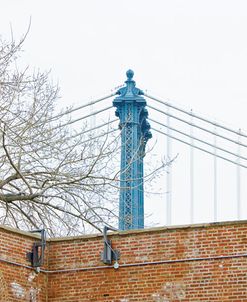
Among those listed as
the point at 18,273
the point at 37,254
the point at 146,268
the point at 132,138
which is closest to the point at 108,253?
the point at 146,268

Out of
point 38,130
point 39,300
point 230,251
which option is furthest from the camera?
point 38,130

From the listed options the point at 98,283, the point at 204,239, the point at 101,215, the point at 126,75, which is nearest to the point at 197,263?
the point at 204,239

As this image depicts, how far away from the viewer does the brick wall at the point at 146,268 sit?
16.1 metres

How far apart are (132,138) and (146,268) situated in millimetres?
17560

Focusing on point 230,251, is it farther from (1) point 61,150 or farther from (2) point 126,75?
(2) point 126,75

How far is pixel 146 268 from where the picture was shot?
55.1ft

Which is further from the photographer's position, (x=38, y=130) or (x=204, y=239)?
(x=38, y=130)

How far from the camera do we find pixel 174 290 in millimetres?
16406

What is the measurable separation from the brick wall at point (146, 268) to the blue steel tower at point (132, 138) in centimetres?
1311

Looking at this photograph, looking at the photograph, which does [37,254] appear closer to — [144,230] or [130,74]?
[144,230]

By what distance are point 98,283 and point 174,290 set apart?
4.63 ft

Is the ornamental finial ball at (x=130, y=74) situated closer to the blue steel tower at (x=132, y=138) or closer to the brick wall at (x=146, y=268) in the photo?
the blue steel tower at (x=132, y=138)

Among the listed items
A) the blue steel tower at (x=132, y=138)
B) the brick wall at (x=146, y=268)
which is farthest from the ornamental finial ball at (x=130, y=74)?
the brick wall at (x=146, y=268)

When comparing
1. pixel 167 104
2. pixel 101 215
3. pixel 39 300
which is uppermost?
pixel 167 104
